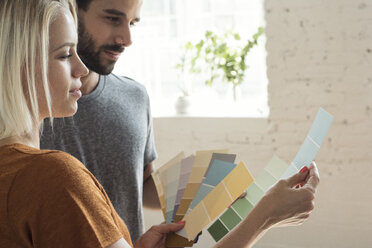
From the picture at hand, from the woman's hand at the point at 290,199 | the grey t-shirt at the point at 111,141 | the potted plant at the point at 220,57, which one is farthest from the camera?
the potted plant at the point at 220,57

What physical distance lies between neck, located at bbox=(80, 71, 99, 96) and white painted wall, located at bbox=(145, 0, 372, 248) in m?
1.68

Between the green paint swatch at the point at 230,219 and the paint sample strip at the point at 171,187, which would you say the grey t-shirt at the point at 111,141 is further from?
the green paint swatch at the point at 230,219

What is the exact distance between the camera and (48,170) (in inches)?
33.0

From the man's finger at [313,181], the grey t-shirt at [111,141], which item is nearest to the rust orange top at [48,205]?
the man's finger at [313,181]

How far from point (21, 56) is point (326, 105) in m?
2.34

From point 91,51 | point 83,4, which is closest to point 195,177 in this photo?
point 91,51

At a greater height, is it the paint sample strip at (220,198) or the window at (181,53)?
the window at (181,53)

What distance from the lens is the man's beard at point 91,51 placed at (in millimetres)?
1650

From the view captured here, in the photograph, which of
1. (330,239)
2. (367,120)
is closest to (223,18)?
(367,120)

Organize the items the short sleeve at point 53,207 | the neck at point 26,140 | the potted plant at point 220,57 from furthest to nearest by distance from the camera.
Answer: the potted plant at point 220,57 < the neck at point 26,140 < the short sleeve at point 53,207

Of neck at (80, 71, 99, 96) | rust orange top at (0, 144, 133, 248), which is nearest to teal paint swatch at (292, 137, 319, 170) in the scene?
rust orange top at (0, 144, 133, 248)

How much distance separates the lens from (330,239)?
3.06 m

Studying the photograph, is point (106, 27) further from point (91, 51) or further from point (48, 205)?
point (48, 205)

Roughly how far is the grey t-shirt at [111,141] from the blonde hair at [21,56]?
21.9 inches
